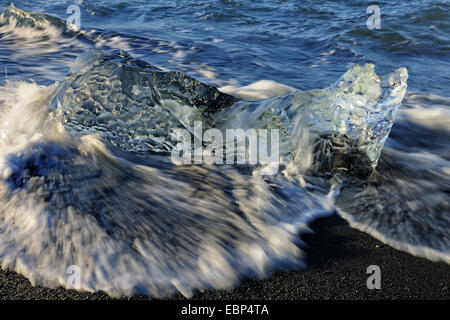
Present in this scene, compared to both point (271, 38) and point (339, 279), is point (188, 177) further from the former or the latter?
point (271, 38)

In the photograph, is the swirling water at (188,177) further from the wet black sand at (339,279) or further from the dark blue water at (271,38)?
the dark blue water at (271,38)

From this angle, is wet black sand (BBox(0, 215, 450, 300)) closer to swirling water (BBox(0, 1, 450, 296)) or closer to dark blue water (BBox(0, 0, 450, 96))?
swirling water (BBox(0, 1, 450, 296))

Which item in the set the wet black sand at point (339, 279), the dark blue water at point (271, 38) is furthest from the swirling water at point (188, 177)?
the dark blue water at point (271, 38)

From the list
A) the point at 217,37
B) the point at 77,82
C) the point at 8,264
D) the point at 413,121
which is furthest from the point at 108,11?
the point at 8,264

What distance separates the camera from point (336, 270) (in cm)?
164

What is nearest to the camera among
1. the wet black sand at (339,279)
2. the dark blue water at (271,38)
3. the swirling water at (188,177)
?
the wet black sand at (339,279)

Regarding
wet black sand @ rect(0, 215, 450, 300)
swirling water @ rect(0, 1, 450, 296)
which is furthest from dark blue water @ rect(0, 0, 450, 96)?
wet black sand @ rect(0, 215, 450, 300)

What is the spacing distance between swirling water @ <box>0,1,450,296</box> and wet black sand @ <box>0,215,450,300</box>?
56 millimetres

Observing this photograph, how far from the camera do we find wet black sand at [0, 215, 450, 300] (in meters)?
1.46

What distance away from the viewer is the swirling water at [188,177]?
1616 mm

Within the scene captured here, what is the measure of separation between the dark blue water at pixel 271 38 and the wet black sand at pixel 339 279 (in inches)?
110

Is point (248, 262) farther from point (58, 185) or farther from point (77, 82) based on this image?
point (77, 82)

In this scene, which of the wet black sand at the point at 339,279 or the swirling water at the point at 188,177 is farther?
the swirling water at the point at 188,177

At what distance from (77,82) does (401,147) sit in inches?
92.9
